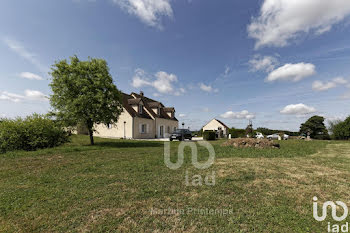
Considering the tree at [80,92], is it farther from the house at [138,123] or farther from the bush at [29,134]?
the house at [138,123]

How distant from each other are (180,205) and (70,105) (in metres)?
12.0

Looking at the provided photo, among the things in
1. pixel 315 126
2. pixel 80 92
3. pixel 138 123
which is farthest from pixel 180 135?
pixel 315 126

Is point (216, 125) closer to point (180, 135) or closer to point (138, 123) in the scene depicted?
point (180, 135)

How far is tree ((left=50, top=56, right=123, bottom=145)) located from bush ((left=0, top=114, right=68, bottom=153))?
3.86 ft

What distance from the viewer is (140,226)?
8.42 feet

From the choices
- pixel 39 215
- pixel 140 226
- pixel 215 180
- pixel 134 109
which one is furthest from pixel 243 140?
pixel 134 109

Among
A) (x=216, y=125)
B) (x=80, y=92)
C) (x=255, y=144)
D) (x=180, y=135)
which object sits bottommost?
(x=255, y=144)

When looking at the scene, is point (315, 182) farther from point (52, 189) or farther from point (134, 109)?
point (134, 109)

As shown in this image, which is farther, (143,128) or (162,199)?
(143,128)

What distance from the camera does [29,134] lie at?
33.3ft

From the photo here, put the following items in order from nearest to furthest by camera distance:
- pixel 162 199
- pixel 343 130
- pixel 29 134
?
pixel 162 199 < pixel 29 134 < pixel 343 130

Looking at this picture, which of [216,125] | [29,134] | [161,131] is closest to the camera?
[29,134]

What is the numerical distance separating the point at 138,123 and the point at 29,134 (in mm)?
14015

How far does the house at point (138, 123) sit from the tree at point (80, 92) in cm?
601
